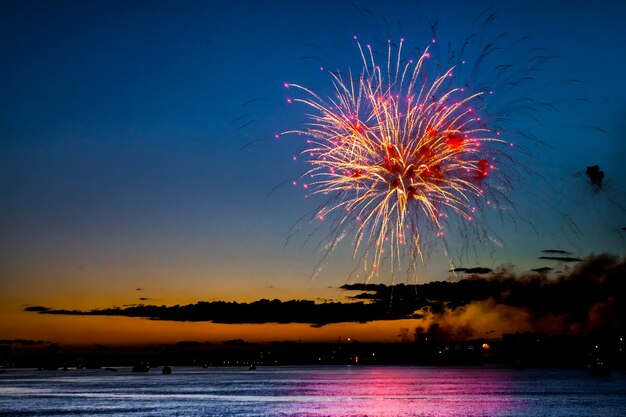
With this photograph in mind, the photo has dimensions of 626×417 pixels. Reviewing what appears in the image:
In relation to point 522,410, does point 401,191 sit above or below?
above

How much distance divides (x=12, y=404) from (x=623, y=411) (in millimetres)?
81080

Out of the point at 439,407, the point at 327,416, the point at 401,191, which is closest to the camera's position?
the point at 401,191

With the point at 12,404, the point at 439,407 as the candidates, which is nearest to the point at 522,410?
the point at 439,407

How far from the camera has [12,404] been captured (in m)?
103

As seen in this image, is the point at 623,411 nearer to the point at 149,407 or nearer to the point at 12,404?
the point at 149,407

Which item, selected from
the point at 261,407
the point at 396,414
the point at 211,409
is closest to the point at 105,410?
the point at 211,409

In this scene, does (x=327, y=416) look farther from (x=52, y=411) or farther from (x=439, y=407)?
Answer: (x=52, y=411)

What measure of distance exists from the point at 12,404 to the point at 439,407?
59.5 metres

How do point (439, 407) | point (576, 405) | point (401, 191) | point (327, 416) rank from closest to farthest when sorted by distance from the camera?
1. point (401, 191)
2. point (327, 416)
3. point (439, 407)
4. point (576, 405)

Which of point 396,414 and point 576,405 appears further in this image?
point 576,405

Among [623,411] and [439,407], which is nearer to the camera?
[623,411]

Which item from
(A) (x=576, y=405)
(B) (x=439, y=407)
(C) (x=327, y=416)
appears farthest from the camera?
(A) (x=576, y=405)

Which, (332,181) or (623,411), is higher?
(332,181)

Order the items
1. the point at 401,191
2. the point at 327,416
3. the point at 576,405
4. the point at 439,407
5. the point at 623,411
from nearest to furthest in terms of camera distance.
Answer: the point at 401,191 < the point at 327,416 < the point at 623,411 < the point at 439,407 < the point at 576,405
